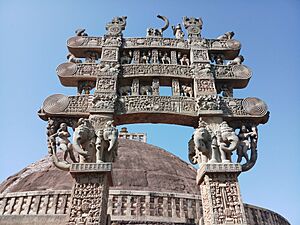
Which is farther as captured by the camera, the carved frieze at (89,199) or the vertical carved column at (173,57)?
the vertical carved column at (173,57)

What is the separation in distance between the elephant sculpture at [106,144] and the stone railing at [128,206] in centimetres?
326

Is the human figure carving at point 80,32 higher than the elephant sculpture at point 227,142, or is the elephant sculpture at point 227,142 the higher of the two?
the human figure carving at point 80,32

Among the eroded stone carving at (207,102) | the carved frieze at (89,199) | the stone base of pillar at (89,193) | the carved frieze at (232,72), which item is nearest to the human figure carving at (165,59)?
the carved frieze at (232,72)

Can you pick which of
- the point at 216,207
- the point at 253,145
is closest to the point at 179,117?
the point at 253,145

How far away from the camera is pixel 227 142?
5977 mm

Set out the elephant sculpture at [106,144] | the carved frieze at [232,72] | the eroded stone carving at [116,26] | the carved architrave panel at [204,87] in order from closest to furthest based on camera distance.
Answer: the elephant sculpture at [106,144], the carved architrave panel at [204,87], the carved frieze at [232,72], the eroded stone carving at [116,26]

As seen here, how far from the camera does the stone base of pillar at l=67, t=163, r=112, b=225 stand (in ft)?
16.9

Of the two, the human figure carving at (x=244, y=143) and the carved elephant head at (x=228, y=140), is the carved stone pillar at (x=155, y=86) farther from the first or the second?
the human figure carving at (x=244, y=143)

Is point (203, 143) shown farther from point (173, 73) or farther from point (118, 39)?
point (118, 39)

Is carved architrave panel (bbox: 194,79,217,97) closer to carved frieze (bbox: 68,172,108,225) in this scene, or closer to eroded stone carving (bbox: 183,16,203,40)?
eroded stone carving (bbox: 183,16,203,40)

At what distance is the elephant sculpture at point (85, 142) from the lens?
5.64 meters

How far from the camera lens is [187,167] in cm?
1556

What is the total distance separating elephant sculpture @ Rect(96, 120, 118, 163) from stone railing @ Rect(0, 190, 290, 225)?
10.7 feet

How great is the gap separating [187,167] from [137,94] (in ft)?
31.9
